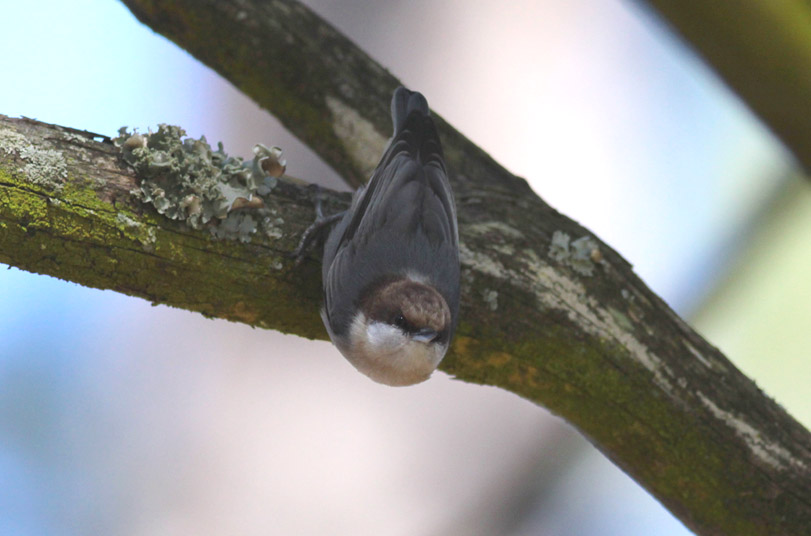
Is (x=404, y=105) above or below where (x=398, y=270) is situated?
above

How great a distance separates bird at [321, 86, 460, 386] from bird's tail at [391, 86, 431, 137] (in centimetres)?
9

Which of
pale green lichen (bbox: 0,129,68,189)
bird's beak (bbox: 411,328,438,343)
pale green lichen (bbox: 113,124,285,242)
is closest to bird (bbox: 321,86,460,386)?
bird's beak (bbox: 411,328,438,343)

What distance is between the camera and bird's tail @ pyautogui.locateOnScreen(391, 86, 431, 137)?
7.92 ft

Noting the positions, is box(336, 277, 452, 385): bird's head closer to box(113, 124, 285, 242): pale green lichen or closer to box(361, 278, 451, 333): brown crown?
box(361, 278, 451, 333): brown crown

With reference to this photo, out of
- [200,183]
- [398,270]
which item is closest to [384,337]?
[398,270]

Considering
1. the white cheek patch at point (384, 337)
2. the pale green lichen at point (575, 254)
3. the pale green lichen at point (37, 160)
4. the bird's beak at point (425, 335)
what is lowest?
the pale green lichen at point (37, 160)

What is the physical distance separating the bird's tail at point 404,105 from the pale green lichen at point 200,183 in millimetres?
582

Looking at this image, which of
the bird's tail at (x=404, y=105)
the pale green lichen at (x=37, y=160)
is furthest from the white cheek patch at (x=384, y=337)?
the pale green lichen at (x=37, y=160)

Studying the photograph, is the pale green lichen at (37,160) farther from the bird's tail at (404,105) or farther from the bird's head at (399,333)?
the bird's tail at (404,105)

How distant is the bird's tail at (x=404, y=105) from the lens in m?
2.41

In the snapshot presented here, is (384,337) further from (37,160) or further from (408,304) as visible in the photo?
(37,160)

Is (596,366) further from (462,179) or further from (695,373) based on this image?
(462,179)

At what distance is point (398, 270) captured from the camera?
6.93 feet

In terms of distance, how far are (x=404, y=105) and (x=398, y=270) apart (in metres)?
0.69
